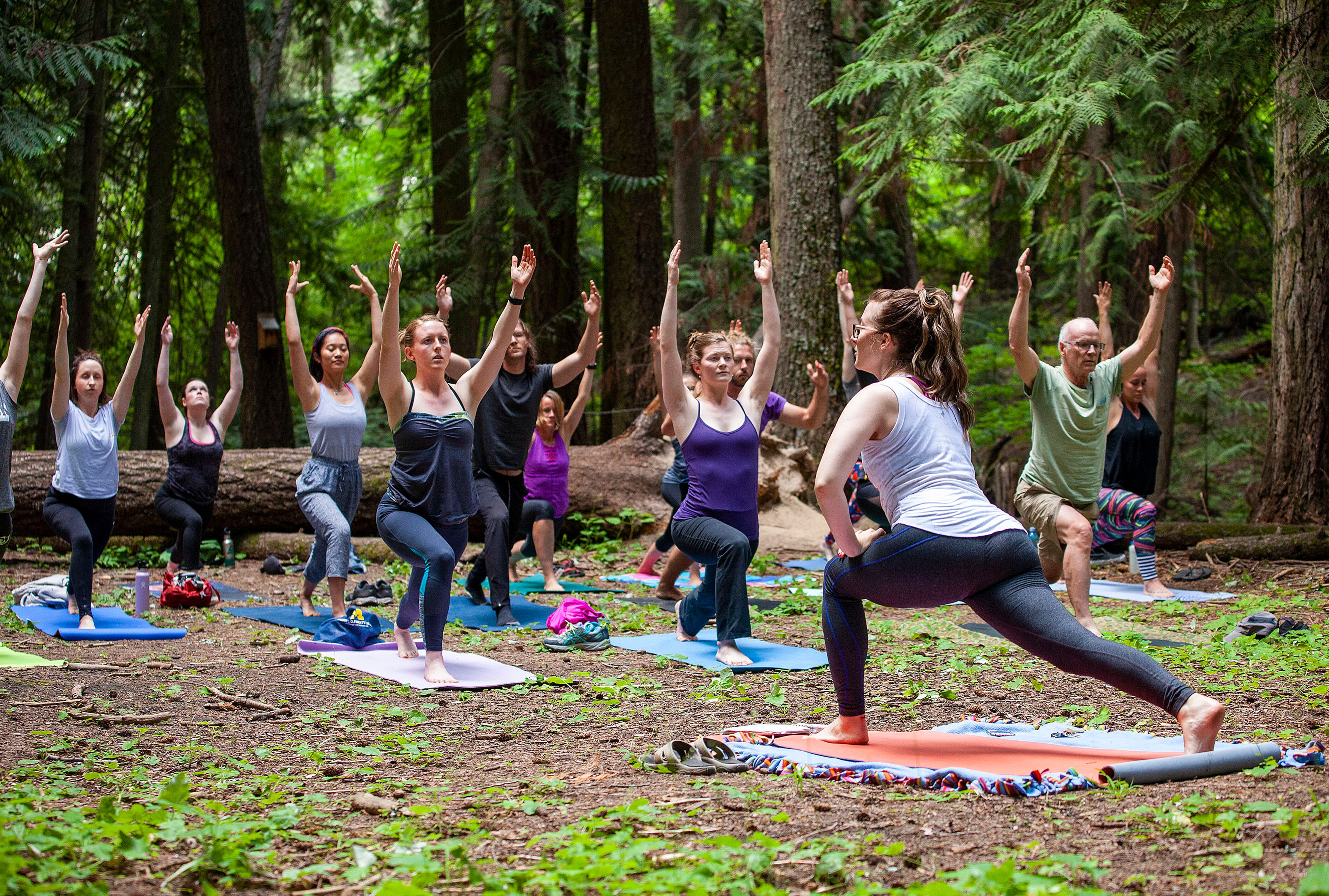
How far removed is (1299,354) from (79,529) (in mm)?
10528

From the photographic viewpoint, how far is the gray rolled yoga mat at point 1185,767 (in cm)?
328

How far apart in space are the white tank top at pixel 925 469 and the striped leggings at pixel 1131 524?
16.4 feet

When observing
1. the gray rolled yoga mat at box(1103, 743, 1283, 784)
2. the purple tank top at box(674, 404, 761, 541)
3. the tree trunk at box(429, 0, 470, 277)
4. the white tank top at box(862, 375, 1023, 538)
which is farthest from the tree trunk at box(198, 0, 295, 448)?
the gray rolled yoga mat at box(1103, 743, 1283, 784)

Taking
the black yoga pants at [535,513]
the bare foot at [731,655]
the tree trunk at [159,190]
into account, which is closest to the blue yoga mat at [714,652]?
the bare foot at [731,655]

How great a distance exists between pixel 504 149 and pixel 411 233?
15.3ft

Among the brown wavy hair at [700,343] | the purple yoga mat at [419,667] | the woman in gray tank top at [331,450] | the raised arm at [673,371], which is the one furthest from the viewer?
the woman in gray tank top at [331,450]

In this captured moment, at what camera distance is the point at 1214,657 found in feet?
19.0

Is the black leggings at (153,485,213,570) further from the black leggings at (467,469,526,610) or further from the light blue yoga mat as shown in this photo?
the light blue yoga mat

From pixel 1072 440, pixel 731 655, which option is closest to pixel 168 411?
pixel 731 655

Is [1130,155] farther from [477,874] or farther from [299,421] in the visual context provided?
[299,421]

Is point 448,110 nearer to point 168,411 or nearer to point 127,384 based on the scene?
point 168,411

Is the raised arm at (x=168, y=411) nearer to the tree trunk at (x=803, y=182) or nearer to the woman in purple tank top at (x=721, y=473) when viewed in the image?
the woman in purple tank top at (x=721, y=473)

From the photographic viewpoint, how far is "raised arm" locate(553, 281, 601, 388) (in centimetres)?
698

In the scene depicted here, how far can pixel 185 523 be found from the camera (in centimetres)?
927
